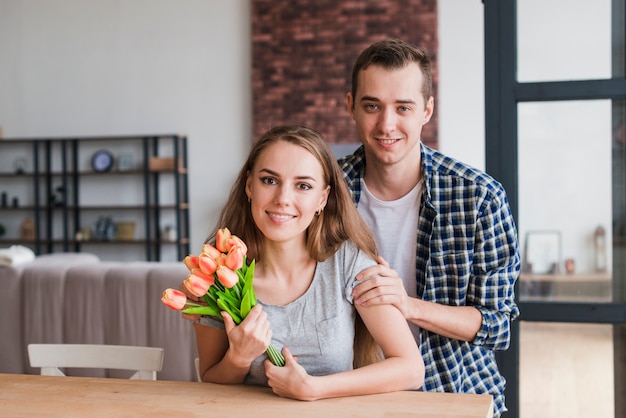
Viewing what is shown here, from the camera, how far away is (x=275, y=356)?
1.62 metres

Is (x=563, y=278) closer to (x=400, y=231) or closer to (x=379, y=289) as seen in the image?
(x=400, y=231)

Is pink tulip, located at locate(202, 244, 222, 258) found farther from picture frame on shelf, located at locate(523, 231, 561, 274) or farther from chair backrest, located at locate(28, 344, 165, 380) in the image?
picture frame on shelf, located at locate(523, 231, 561, 274)

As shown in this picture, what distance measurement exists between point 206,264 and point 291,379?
0.33 meters

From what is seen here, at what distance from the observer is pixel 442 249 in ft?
6.70

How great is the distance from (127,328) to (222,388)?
84.3 inches

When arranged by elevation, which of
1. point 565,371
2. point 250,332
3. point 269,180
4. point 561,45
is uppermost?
point 561,45

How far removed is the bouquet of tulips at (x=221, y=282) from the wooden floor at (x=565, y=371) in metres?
1.05

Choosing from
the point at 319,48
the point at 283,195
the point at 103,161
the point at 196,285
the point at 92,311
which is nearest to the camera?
the point at 196,285

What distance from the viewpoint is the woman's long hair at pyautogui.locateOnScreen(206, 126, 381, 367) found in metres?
1.85

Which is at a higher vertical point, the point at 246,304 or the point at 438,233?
the point at 438,233

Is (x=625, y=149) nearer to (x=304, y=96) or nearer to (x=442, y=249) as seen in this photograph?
(x=442, y=249)

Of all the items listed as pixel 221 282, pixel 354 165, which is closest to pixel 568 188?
pixel 354 165

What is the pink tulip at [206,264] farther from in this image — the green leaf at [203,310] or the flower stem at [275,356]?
the flower stem at [275,356]

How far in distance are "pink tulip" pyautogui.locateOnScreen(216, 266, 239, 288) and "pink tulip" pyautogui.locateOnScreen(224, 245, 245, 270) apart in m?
0.01
